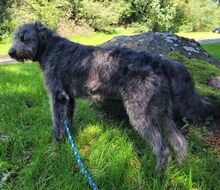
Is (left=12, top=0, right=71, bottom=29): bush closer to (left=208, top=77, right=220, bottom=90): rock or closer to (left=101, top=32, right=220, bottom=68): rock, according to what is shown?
(left=101, top=32, right=220, bottom=68): rock

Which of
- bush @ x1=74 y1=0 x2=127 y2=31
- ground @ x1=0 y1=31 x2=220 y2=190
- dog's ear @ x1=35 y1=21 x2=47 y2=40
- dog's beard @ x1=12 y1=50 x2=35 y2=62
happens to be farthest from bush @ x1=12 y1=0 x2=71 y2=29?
ground @ x1=0 y1=31 x2=220 y2=190

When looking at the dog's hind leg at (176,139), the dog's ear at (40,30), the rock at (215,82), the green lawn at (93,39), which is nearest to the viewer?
the dog's hind leg at (176,139)

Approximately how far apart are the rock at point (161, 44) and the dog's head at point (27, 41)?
3132 mm

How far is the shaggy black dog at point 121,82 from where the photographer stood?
448cm

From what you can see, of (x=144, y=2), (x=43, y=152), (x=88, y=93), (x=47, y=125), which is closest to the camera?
(x=43, y=152)

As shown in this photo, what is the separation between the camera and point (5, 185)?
13.9 ft

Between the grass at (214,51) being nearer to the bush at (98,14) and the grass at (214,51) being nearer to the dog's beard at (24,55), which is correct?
the dog's beard at (24,55)

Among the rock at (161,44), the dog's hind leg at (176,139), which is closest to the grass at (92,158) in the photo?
the dog's hind leg at (176,139)

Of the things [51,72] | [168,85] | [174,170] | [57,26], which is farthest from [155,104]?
[57,26]

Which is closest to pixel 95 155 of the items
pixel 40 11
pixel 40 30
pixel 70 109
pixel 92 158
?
pixel 92 158

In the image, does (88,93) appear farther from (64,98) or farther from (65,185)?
(65,185)

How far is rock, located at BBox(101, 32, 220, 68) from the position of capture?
857 cm

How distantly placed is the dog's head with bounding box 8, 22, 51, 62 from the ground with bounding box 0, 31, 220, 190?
1.07 m

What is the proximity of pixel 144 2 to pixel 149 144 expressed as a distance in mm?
35230
